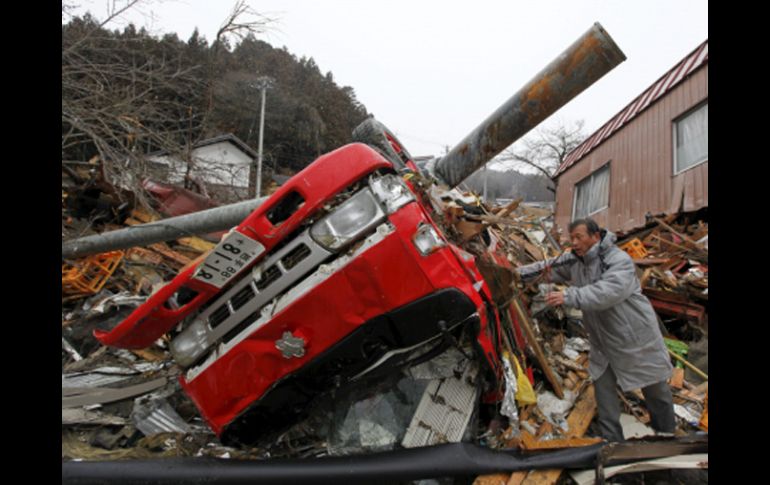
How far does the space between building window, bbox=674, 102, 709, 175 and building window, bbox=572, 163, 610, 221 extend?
3020 mm

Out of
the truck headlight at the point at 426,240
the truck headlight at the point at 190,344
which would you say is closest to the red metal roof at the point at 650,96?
the truck headlight at the point at 426,240

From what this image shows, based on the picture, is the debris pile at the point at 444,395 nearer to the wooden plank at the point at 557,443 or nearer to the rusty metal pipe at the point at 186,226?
the wooden plank at the point at 557,443

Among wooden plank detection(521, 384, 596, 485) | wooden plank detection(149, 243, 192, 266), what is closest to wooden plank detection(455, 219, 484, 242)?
wooden plank detection(521, 384, 596, 485)

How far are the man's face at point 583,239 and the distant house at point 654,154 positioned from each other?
22.2 ft

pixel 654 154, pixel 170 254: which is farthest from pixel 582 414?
pixel 654 154

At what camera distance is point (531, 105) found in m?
2.33

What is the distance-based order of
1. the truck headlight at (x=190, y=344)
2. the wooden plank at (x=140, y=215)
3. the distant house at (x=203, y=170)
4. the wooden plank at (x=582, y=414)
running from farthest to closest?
the wooden plank at (x=140, y=215) < the distant house at (x=203, y=170) < the wooden plank at (x=582, y=414) < the truck headlight at (x=190, y=344)

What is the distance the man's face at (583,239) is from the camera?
3201 mm

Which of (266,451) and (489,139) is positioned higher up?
(489,139)

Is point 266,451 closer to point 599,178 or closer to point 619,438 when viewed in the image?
point 619,438

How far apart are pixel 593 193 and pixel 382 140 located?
12071mm

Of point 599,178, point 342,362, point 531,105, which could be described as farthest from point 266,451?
point 599,178
